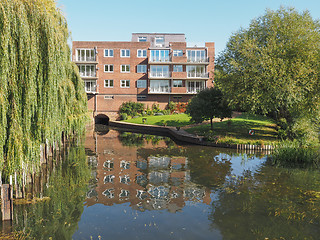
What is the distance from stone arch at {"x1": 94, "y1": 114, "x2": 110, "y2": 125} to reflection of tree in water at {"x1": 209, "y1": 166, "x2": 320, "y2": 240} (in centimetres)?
3879

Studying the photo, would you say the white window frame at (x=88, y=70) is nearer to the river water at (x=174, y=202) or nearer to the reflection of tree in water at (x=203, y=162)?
the reflection of tree in water at (x=203, y=162)

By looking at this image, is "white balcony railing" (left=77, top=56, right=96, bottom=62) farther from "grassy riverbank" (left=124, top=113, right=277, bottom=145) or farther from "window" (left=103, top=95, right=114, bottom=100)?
"grassy riverbank" (left=124, top=113, right=277, bottom=145)

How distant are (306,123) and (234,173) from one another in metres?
10.9

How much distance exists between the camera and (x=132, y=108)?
4519 centimetres

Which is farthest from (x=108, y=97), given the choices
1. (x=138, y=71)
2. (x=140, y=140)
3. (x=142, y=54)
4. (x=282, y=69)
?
(x=282, y=69)

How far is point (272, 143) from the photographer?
20.2 metres

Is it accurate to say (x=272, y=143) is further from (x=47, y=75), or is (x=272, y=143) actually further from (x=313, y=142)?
(x=47, y=75)

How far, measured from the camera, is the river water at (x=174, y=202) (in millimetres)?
7176

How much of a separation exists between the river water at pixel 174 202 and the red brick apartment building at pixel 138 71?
31.4 m

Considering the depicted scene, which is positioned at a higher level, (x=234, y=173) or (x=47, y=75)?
(x=47, y=75)

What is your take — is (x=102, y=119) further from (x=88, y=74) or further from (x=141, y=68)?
(x=141, y=68)

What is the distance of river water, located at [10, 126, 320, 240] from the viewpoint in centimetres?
718

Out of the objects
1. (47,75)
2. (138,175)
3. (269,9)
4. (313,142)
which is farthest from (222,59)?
(47,75)

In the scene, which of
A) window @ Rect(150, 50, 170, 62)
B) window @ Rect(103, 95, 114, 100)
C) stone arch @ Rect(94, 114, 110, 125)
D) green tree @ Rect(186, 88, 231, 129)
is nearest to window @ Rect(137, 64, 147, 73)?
window @ Rect(150, 50, 170, 62)
